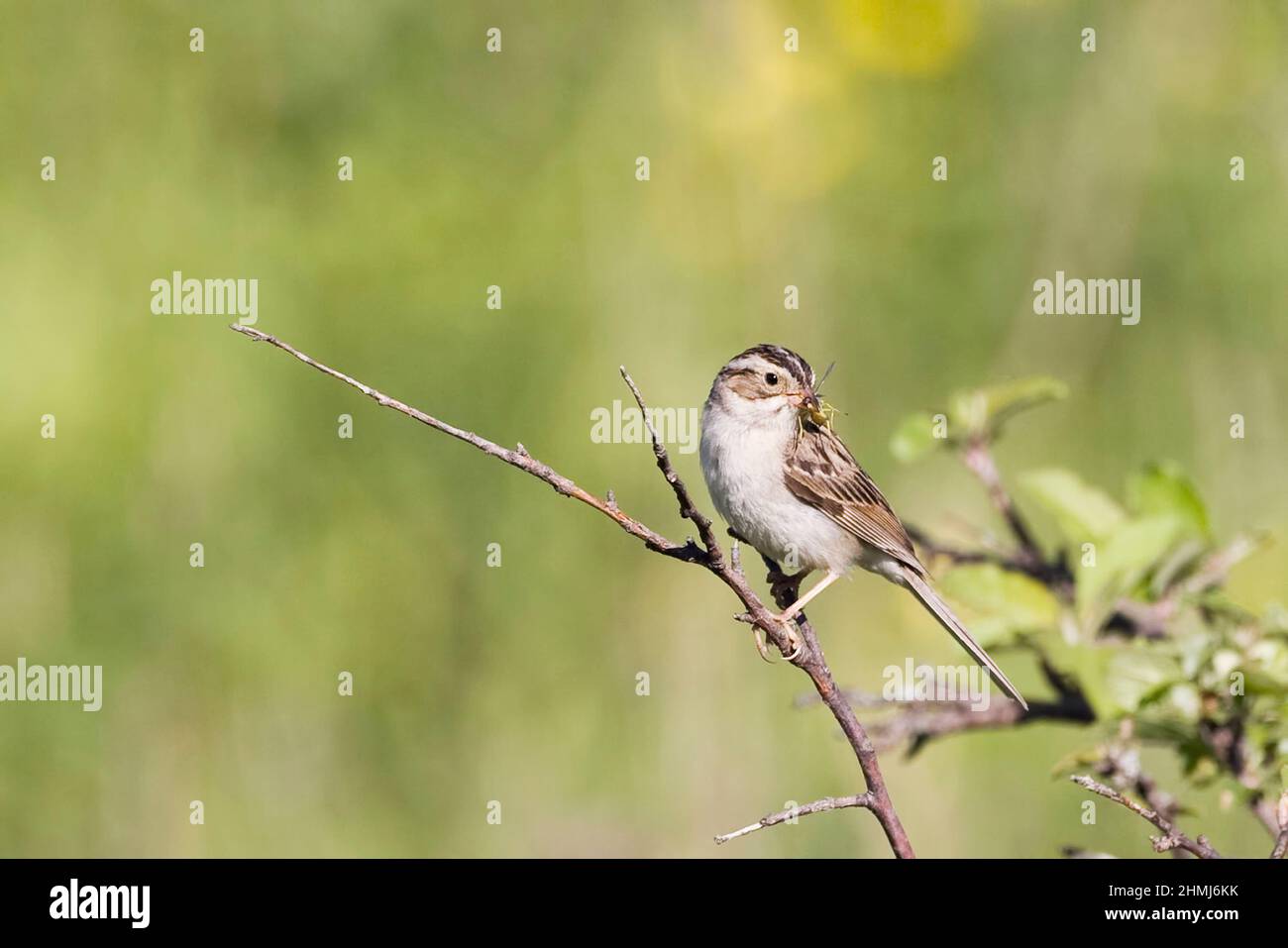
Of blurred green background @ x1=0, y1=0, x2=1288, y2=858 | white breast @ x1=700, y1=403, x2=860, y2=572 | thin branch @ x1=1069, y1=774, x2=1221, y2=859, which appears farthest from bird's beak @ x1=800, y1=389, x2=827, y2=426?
thin branch @ x1=1069, y1=774, x2=1221, y2=859

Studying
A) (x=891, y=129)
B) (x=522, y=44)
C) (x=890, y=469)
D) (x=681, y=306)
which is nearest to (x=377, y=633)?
(x=681, y=306)

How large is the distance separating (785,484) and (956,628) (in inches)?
31.0

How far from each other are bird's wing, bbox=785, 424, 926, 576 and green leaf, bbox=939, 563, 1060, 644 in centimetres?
83

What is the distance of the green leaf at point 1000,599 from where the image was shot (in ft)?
12.0

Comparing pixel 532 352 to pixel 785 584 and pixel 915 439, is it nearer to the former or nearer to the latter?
pixel 785 584

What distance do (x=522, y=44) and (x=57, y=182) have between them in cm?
229

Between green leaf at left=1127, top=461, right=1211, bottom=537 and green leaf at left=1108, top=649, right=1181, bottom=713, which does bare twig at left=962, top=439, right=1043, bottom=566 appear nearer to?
green leaf at left=1127, top=461, right=1211, bottom=537

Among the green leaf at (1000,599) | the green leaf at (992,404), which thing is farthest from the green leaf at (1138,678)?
the green leaf at (992,404)

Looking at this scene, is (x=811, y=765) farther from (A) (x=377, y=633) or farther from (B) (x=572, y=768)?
(A) (x=377, y=633)

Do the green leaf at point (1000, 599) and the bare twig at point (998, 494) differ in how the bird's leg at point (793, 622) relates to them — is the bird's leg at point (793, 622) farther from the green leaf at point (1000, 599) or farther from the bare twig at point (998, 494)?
the bare twig at point (998, 494)

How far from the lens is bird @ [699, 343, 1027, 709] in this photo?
15.1 ft

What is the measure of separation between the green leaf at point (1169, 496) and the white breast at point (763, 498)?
1.19 m

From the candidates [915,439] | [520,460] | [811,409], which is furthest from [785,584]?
[520,460]

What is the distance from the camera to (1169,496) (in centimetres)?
366
